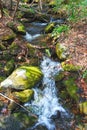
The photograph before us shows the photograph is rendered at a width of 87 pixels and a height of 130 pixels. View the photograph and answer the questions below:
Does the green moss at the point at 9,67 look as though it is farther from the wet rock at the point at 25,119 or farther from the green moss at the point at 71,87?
the green moss at the point at 71,87

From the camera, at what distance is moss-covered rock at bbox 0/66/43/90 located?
754 centimetres

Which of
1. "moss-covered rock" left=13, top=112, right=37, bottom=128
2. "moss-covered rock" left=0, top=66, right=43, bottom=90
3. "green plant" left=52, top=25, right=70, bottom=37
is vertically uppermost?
"green plant" left=52, top=25, right=70, bottom=37

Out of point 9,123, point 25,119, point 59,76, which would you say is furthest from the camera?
point 59,76

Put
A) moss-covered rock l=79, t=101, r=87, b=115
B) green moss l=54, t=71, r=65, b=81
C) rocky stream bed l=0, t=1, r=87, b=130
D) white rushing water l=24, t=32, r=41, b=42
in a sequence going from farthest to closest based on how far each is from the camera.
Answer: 1. white rushing water l=24, t=32, r=41, b=42
2. green moss l=54, t=71, r=65, b=81
3. moss-covered rock l=79, t=101, r=87, b=115
4. rocky stream bed l=0, t=1, r=87, b=130

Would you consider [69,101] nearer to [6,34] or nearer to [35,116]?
[35,116]

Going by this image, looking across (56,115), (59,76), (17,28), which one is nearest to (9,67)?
(59,76)

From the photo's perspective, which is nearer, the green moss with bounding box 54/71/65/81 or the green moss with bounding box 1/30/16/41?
the green moss with bounding box 54/71/65/81

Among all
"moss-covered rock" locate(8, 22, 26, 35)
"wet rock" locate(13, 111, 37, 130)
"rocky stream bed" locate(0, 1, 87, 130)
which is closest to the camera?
"wet rock" locate(13, 111, 37, 130)

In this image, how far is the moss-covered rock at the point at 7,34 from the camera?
32.3 ft

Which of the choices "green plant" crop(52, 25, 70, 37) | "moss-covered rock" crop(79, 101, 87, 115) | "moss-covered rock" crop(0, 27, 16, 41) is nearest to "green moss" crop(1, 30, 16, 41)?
"moss-covered rock" crop(0, 27, 16, 41)

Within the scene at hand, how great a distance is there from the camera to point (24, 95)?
288 inches

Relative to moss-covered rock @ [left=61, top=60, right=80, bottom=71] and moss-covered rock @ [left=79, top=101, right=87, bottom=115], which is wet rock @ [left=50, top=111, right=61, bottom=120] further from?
moss-covered rock @ [left=61, top=60, right=80, bottom=71]

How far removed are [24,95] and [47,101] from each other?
0.80 meters

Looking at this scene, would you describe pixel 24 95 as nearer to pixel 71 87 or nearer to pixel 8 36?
pixel 71 87
